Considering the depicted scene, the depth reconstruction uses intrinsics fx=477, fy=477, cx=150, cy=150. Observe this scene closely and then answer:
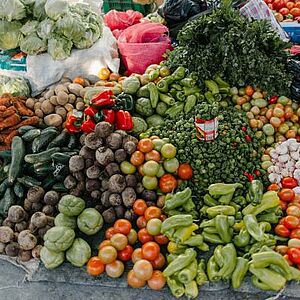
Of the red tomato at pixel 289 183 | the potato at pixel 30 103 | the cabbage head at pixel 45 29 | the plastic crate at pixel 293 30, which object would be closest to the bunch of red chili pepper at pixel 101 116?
the potato at pixel 30 103

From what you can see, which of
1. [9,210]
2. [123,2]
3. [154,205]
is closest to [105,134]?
[154,205]

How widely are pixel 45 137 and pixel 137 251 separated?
135cm

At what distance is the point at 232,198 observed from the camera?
3.65m

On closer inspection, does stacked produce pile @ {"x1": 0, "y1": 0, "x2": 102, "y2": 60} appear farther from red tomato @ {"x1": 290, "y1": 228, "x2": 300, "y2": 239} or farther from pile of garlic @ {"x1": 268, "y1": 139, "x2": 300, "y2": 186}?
red tomato @ {"x1": 290, "y1": 228, "x2": 300, "y2": 239}

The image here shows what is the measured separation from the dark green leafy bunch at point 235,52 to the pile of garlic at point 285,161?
0.55 m

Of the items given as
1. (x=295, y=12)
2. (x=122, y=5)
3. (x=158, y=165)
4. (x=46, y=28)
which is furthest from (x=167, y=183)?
(x=122, y=5)

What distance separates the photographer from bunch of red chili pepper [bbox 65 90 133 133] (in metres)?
3.87

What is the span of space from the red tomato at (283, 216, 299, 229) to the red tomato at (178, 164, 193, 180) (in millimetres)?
795

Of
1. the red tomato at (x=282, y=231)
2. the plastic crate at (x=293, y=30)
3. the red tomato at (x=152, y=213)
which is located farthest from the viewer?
the plastic crate at (x=293, y=30)

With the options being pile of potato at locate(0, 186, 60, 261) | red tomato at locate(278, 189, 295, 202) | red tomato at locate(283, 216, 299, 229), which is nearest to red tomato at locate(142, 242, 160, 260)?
pile of potato at locate(0, 186, 60, 261)

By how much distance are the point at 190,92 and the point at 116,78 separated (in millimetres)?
956

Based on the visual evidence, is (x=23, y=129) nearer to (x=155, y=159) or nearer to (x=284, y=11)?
(x=155, y=159)

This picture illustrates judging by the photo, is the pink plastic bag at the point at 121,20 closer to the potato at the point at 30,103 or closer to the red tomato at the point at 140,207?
the potato at the point at 30,103

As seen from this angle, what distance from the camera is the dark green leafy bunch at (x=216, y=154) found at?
3713 mm
